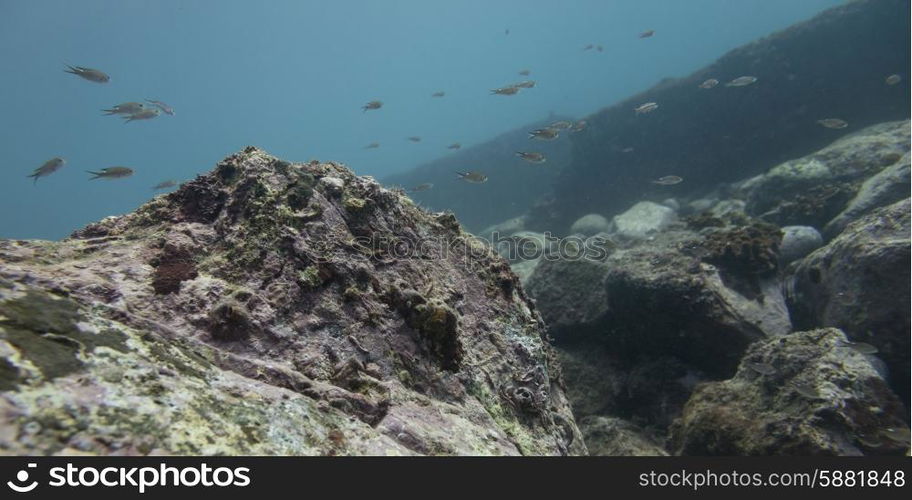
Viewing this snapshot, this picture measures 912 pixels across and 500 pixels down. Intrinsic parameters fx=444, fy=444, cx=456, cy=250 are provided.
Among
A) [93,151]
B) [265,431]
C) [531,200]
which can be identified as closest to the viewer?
[265,431]

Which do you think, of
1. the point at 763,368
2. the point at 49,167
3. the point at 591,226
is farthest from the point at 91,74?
the point at 591,226

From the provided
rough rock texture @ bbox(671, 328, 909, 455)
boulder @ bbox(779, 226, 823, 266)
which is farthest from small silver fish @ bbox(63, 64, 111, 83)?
boulder @ bbox(779, 226, 823, 266)

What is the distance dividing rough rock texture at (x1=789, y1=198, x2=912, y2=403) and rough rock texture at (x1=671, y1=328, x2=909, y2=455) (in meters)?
0.61

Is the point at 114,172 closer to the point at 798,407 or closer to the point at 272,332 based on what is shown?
the point at 272,332

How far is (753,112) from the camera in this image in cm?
1931

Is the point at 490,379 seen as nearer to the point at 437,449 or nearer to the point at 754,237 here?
the point at 437,449

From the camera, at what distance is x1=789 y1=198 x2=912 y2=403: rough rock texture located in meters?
5.15

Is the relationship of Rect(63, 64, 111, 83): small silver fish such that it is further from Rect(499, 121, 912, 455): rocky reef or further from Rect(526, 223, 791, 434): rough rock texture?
Rect(526, 223, 791, 434): rough rock texture

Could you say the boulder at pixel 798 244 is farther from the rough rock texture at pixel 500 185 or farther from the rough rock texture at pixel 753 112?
the rough rock texture at pixel 500 185

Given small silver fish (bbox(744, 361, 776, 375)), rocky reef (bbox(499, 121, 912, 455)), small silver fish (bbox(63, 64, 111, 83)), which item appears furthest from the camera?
small silver fish (bbox(63, 64, 111, 83))

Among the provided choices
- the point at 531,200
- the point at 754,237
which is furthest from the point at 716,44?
the point at 754,237

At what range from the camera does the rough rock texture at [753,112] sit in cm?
1752

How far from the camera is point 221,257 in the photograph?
2926 millimetres

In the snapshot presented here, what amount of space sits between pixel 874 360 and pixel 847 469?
2666 mm
